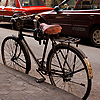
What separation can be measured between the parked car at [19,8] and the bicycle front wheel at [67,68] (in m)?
7.69

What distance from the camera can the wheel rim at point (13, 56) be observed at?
155 inches

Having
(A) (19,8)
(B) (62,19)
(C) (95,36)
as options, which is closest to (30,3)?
(A) (19,8)

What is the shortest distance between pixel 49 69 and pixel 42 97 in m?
0.66

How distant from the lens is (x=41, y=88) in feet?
10.5

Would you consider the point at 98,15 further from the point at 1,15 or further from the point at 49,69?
the point at 1,15

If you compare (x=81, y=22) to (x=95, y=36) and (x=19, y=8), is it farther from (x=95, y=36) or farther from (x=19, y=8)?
(x=19, y=8)

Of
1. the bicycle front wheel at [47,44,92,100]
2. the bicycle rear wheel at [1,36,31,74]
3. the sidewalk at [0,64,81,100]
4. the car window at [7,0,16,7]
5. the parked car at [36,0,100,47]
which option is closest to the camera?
the sidewalk at [0,64,81,100]

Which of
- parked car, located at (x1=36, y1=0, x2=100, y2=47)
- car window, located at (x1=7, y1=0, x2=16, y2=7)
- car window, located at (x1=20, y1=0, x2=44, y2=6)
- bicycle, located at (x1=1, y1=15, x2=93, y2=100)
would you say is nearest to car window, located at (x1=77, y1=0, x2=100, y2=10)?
parked car, located at (x1=36, y1=0, x2=100, y2=47)

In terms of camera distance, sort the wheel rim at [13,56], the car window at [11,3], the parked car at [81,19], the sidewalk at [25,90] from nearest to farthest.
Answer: the sidewalk at [25,90] → the wheel rim at [13,56] → the parked car at [81,19] → the car window at [11,3]

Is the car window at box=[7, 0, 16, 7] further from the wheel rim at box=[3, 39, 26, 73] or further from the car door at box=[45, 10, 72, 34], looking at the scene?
the wheel rim at box=[3, 39, 26, 73]

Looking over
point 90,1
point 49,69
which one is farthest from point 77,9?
point 49,69

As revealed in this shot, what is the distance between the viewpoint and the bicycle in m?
3.05

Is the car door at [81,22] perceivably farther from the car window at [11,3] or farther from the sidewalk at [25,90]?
the car window at [11,3]

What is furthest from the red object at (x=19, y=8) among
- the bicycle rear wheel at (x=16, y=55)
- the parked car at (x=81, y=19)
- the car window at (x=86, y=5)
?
the bicycle rear wheel at (x=16, y=55)
